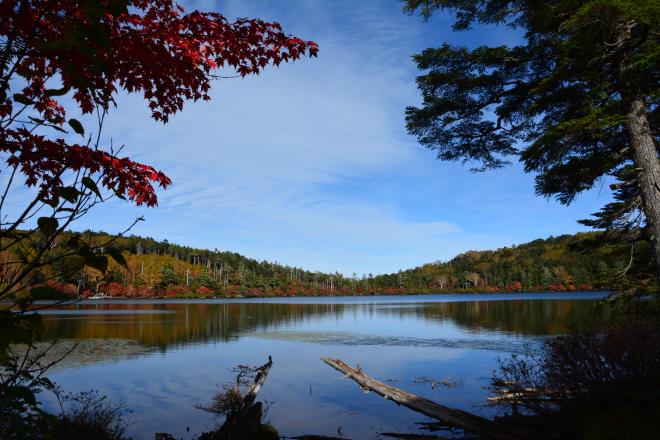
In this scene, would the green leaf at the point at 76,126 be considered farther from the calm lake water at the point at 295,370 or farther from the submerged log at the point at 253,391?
the calm lake water at the point at 295,370

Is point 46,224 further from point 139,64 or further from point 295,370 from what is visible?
point 295,370

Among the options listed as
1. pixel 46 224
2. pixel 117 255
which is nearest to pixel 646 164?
pixel 117 255

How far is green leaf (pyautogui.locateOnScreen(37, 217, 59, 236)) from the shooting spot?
218 centimetres

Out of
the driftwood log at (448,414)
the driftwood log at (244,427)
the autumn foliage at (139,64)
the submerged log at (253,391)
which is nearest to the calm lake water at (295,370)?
the driftwood log at (448,414)

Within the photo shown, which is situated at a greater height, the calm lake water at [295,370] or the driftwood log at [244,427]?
the driftwood log at [244,427]

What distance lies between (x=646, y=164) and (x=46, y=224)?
1276cm

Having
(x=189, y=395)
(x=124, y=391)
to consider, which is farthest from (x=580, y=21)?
(x=124, y=391)

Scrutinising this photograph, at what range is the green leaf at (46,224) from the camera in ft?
7.14

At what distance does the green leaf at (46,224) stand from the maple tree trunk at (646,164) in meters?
12.3

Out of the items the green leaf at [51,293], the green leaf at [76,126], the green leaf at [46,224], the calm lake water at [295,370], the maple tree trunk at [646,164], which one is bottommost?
the calm lake water at [295,370]

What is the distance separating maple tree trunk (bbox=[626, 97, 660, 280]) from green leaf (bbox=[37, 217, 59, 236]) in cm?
1234

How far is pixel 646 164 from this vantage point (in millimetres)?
10750

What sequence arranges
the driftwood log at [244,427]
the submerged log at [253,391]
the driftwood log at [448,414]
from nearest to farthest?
the driftwood log at [448,414], the driftwood log at [244,427], the submerged log at [253,391]

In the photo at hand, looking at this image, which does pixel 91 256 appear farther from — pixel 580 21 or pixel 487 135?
pixel 487 135
